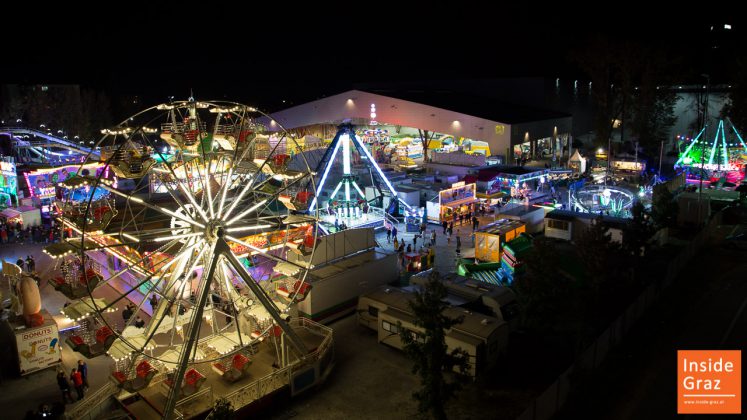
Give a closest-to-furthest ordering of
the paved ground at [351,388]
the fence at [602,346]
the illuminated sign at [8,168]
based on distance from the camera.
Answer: the fence at [602,346] < the paved ground at [351,388] < the illuminated sign at [8,168]

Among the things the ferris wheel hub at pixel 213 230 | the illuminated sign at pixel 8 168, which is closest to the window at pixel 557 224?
the ferris wheel hub at pixel 213 230

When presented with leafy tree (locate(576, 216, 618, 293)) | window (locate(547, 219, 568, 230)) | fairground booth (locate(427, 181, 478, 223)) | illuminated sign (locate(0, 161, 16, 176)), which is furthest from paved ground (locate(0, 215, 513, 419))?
illuminated sign (locate(0, 161, 16, 176))

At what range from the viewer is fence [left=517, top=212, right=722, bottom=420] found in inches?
540

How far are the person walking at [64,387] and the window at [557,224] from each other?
24812 mm

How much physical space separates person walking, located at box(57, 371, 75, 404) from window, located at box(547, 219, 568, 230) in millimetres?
24812

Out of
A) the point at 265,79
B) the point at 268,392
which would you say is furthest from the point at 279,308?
the point at 265,79

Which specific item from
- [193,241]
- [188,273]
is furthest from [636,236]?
[188,273]

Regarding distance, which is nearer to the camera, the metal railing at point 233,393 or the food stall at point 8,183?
the metal railing at point 233,393

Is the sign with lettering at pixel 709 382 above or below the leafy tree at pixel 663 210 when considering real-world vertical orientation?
below

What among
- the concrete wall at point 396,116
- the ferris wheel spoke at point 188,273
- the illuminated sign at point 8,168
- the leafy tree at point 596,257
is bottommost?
the leafy tree at point 596,257

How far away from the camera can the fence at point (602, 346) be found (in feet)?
45.0

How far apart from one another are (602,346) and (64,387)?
52.9 ft

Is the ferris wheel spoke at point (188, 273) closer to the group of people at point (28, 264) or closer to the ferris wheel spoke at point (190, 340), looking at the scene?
the ferris wheel spoke at point (190, 340)

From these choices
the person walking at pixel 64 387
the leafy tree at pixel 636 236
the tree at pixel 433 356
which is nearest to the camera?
the tree at pixel 433 356
